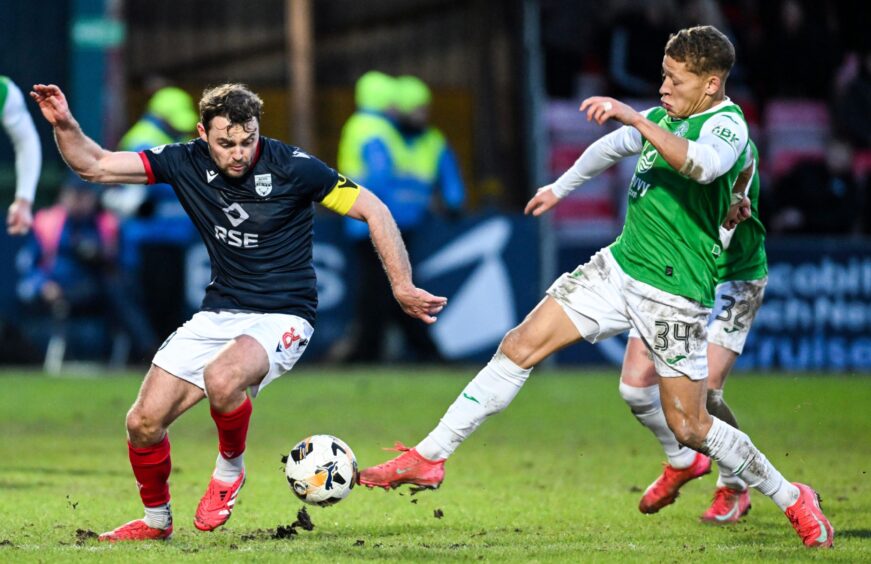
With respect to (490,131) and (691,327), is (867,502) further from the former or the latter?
(490,131)

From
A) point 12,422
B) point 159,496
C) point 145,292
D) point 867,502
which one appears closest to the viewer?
point 159,496

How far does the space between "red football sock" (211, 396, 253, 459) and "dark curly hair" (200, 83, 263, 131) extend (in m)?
1.19

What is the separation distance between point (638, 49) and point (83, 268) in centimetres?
667

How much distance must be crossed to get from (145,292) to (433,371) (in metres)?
2.96

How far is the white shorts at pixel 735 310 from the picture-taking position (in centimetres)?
738

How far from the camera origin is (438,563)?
19.5 ft

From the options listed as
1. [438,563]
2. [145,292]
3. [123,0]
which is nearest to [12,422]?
[145,292]

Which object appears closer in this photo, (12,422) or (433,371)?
(12,422)

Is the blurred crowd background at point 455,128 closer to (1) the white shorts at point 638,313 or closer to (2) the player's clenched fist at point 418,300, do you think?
(1) the white shorts at point 638,313

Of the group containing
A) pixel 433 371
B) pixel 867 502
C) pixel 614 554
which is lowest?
pixel 433 371

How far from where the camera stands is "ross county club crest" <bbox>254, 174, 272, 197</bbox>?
6.74 m

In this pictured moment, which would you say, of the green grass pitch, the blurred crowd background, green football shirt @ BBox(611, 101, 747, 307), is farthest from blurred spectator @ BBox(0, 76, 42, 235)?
the blurred crowd background

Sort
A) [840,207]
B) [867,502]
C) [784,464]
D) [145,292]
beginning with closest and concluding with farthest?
[867,502] < [784,464] < [145,292] < [840,207]

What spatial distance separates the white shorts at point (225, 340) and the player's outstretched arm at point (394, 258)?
0.44 m
